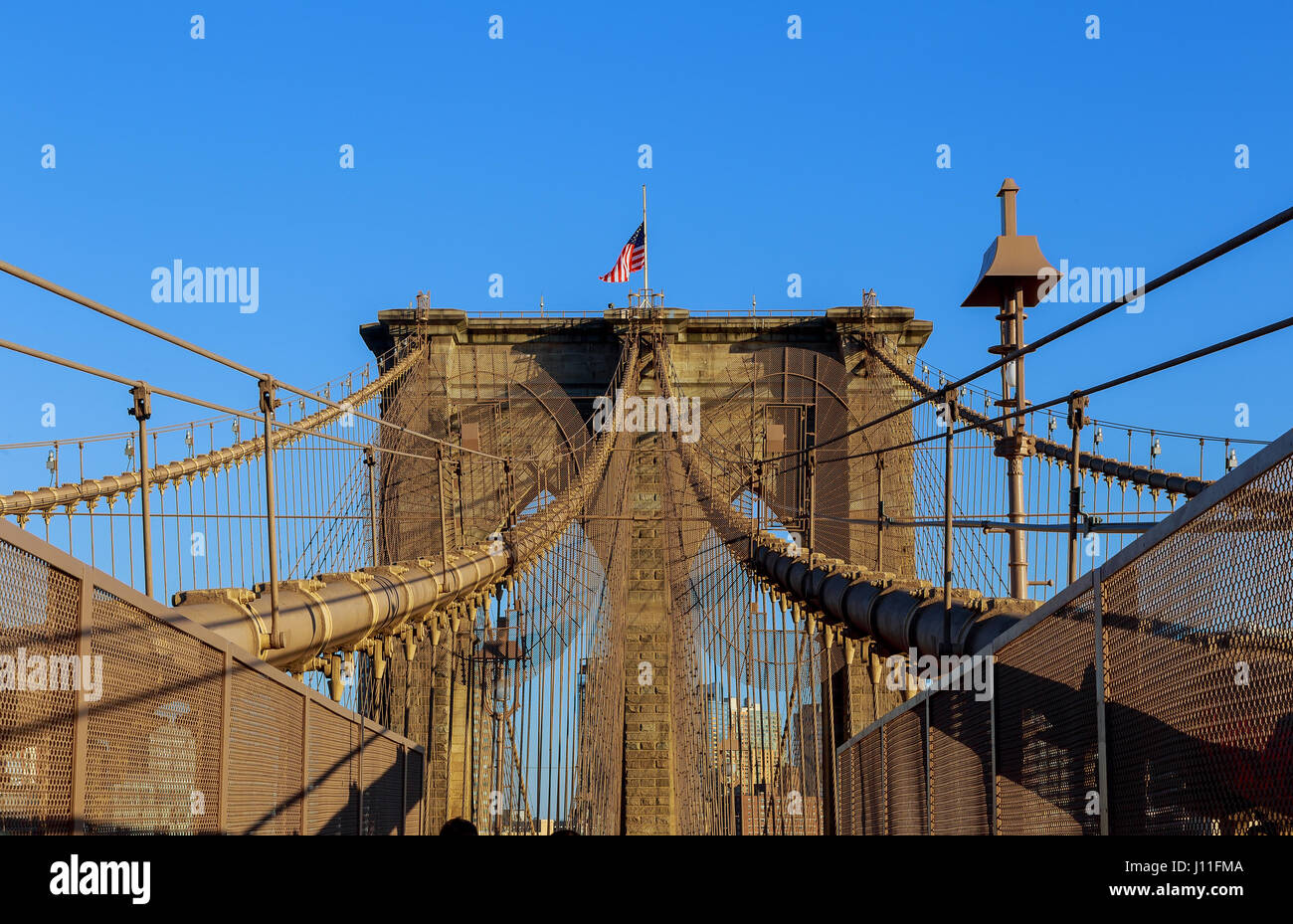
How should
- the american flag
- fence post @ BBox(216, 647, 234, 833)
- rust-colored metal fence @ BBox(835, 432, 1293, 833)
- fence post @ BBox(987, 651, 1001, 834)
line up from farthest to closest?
the american flag → fence post @ BBox(987, 651, 1001, 834) → fence post @ BBox(216, 647, 234, 833) → rust-colored metal fence @ BBox(835, 432, 1293, 833)

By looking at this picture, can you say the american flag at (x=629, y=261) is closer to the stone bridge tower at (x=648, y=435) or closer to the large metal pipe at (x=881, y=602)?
the stone bridge tower at (x=648, y=435)

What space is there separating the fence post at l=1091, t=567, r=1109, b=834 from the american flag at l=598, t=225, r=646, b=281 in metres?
21.3

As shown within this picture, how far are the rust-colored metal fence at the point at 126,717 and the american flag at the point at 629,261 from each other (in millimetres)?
19744

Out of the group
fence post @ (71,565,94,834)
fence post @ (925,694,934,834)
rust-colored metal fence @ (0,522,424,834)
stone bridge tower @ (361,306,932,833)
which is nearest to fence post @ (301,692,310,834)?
rust-colored metal fence @ (0,522,424,834)

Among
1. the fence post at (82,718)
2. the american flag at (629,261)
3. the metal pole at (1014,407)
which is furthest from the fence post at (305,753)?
the american flag at (629,261)

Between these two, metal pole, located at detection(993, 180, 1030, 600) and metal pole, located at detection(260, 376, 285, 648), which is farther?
metal pole, located at detection(993, 180, 1030, 600)

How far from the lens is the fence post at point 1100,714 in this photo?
336 cm

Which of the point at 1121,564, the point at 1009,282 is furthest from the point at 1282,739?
the point at 1009,282

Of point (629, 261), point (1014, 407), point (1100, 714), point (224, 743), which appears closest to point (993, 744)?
point (1100, 714)

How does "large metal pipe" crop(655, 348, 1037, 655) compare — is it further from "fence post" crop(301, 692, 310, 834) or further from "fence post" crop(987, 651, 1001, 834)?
"fence post" crop(301, 692, 310, 834)

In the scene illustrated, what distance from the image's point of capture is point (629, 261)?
24.7m

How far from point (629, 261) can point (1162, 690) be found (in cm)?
2205

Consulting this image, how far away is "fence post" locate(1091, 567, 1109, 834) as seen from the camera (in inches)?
132
